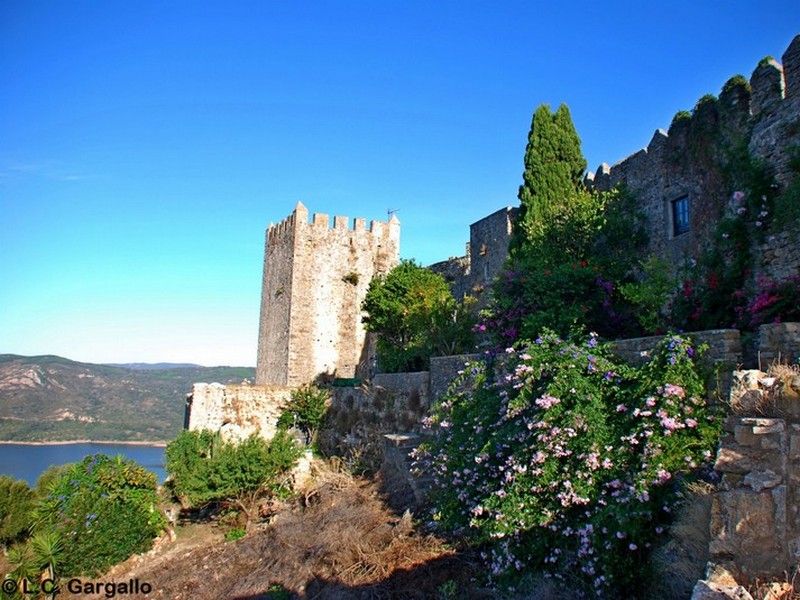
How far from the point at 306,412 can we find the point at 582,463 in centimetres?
1382

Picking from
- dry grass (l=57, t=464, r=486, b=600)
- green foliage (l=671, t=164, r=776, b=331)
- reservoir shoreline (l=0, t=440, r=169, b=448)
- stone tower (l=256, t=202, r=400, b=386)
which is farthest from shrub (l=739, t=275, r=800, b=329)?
reservoir shoreline (l=0, t=440, r=169, b=448)

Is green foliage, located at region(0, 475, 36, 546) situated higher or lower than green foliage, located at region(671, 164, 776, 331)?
lower

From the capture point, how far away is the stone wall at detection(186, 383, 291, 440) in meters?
19.6

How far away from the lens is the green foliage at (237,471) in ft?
48.7

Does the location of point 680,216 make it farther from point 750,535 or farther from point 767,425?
point 750,535

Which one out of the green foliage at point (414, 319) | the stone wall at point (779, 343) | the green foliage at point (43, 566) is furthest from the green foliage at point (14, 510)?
the stone wall at point (779, 343)

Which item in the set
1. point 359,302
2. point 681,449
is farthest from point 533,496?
point 359,302

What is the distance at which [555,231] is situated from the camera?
14695 mm

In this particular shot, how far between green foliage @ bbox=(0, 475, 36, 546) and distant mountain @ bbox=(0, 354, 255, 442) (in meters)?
69.7

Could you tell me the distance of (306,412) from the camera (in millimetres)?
19938

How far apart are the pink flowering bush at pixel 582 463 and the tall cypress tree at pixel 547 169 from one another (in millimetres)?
7891

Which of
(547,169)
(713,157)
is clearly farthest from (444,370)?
(547,169)

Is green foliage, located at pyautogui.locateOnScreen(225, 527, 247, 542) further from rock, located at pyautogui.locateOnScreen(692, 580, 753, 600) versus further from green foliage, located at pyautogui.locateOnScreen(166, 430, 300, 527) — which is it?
rock, located at pyautogui.locateOnScreen(692, 580, 753, 600)

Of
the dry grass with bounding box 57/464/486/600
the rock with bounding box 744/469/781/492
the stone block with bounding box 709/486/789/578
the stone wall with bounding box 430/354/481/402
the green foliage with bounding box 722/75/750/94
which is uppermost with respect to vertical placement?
the green foliage with bounding box 722/75/750/94
